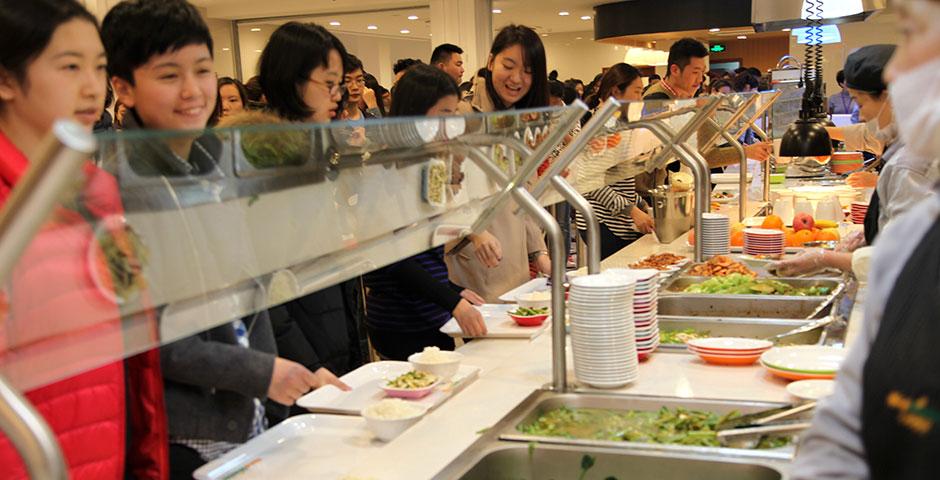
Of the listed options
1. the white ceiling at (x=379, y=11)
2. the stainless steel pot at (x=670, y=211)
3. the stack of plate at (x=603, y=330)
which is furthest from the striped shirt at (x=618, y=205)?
the white ceiling at (x=379, y=11)

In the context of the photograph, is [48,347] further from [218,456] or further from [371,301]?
[371,301]

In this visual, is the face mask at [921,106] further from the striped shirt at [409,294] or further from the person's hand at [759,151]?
the person's hand at [759,151]

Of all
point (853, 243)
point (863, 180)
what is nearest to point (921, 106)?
point (853, 243)

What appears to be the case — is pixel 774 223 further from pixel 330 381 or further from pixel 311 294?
pixel 330 381

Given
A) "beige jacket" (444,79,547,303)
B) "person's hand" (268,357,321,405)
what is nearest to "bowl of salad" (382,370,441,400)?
"person's hand" (268,357,321,405)

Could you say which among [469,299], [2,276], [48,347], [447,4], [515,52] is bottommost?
[469,299]

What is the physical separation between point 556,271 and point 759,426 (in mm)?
490

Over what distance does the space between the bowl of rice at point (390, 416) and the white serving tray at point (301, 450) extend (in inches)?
1.1

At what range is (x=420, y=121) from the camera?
1457 millimetres

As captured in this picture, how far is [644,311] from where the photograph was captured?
87.7 inches

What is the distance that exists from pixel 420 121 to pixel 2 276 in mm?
807

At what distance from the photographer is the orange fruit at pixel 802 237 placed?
3.82 m

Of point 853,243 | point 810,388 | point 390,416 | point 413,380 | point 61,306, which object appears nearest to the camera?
point 61,306

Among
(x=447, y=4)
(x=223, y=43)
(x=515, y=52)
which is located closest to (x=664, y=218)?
(x=515, y=52)
